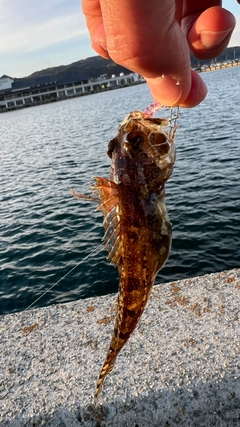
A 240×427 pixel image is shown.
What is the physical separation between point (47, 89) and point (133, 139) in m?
158

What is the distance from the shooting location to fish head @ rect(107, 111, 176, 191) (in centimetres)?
273

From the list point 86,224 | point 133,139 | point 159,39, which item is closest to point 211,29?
point 159,39

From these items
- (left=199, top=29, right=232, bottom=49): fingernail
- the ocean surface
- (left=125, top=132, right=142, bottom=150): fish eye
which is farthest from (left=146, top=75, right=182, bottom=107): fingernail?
the ocean surface

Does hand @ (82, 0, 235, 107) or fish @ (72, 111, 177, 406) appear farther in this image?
fish @ (72, 111, 177, 406)

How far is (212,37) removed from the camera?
2.19 metres

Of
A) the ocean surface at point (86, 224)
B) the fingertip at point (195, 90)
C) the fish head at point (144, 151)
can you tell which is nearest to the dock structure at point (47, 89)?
the ocean surface at point (86, 224)

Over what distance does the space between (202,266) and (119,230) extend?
8.50 m

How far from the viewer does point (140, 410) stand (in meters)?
3.92

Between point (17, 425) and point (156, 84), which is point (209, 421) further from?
point (156, 84)

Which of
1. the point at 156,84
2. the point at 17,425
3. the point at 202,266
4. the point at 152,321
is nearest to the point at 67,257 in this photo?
the point at 202,266

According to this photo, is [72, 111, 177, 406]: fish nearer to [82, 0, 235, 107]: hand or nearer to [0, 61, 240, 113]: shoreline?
[82, 0, 235, 107]: hand

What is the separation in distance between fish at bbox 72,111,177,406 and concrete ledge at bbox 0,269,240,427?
179 centimetres

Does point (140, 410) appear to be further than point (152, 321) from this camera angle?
No

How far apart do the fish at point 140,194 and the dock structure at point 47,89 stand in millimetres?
150999
